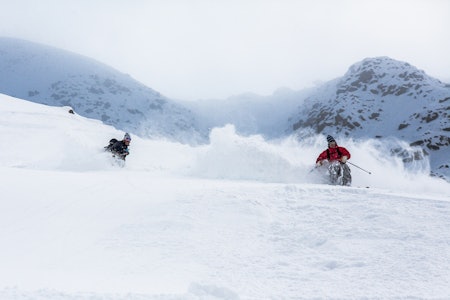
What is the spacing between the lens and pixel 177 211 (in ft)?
21.0

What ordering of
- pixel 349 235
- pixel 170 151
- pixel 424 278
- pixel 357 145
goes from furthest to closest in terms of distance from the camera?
pixel 170 151, pixel 357 145, pixel 349 235, pixel 424 278

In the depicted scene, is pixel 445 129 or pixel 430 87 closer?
pixel 445 129

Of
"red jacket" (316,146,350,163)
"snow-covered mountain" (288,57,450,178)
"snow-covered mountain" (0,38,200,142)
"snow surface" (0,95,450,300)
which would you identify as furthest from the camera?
"snow-covered mountain" (0,38,200,142)

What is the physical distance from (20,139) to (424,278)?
17640 mm

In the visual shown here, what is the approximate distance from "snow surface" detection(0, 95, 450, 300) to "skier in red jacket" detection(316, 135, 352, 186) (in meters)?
4.01

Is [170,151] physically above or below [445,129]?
below

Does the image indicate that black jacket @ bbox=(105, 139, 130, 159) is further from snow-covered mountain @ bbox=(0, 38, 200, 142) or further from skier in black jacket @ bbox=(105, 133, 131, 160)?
snow-covered mountain @ bbox=(0, 38, 200, 142)

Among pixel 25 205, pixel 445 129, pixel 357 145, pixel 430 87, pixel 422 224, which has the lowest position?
pixel 25 205

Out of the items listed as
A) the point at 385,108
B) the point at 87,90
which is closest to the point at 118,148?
the point at 385,108

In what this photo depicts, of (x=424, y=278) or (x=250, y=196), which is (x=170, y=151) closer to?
(x=250, y=196)

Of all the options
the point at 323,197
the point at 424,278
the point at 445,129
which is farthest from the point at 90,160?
the point at 445,129

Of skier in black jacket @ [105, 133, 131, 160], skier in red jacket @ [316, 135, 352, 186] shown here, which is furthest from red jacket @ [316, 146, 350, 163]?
skier in black jacket @ [105, 133, 131, 160]

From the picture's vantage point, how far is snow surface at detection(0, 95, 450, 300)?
162 inches

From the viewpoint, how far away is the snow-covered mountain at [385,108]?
80438 mm
